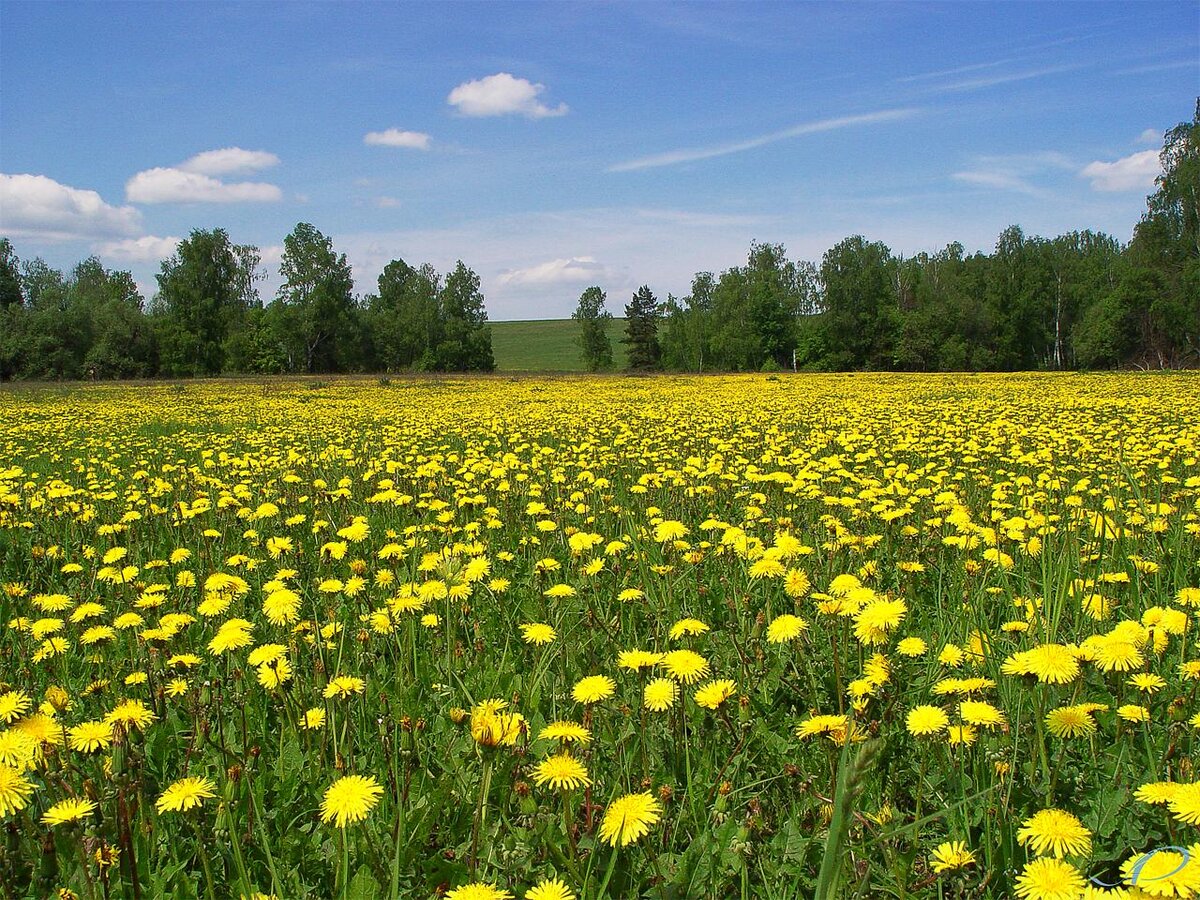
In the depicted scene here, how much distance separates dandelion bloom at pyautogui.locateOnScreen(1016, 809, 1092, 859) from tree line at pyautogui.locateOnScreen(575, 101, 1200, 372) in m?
60.9

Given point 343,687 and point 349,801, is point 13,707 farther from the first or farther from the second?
point 349,801

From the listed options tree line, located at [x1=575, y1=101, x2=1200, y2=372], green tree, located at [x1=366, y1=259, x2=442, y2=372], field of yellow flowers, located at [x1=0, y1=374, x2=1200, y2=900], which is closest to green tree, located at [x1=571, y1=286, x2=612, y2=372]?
tree line, located at [x1=575, y1=101, x2=1200, y2=372]

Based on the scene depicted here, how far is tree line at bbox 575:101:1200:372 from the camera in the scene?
5384 centimetres

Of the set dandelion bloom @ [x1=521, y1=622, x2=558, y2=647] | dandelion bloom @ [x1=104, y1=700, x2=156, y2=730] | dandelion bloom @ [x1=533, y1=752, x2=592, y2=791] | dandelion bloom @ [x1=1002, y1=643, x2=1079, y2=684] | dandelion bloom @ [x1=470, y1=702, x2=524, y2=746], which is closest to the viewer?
dandelion bloom @ [x1=470, y1=702, x2=524, y2=746]

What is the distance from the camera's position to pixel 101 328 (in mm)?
59812

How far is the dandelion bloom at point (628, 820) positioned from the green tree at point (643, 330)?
82.6 m

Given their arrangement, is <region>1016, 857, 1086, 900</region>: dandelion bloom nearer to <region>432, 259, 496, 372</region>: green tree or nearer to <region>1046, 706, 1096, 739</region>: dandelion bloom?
<region>1046, 706, 1096, 739</region>: dandelion bloom

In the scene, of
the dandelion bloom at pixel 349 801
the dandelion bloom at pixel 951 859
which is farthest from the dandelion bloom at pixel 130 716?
the dandelion bloom at pixel 951 859

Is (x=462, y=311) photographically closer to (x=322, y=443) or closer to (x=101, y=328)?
(x=101, y=328)

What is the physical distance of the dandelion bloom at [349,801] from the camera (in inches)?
64.8

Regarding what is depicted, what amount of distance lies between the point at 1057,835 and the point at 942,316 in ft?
234

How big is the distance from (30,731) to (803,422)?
12077 millimetres

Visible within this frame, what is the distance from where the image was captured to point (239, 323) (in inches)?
2827

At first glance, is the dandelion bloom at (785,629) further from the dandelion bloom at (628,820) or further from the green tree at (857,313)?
the green tree at (857,313)
